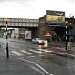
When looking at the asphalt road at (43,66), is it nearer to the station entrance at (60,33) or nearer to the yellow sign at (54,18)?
the yellow sign at (54,18)

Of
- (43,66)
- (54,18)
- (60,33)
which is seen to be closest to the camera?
(43,66)

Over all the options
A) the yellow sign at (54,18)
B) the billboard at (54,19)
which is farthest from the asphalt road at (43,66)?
the yellow sign at (54,18)

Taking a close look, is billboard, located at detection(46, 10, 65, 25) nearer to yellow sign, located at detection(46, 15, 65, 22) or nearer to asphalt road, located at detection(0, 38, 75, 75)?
yellow sign, located at detection(46, 15, 65, 22)

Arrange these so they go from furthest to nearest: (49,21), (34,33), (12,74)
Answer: (34,33), (49,21), (12,74)

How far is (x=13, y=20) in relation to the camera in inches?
3821

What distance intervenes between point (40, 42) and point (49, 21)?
91.9 feet

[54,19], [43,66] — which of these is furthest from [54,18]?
[43,66]

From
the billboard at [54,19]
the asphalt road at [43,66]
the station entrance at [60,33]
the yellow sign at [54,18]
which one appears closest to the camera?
the asphalt road at [43,66]

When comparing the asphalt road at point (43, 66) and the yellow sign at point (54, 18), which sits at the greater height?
the yellow sign at point (54, 18)

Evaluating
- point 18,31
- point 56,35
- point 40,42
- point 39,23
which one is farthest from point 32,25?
point 18,31

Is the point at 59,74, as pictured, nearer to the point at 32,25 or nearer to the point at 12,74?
the point at 12,74

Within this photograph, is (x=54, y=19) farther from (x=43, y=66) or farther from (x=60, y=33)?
(x=43, y=66)

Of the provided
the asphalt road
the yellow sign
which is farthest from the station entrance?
Result: the asphalt road

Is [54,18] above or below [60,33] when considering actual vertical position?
above
